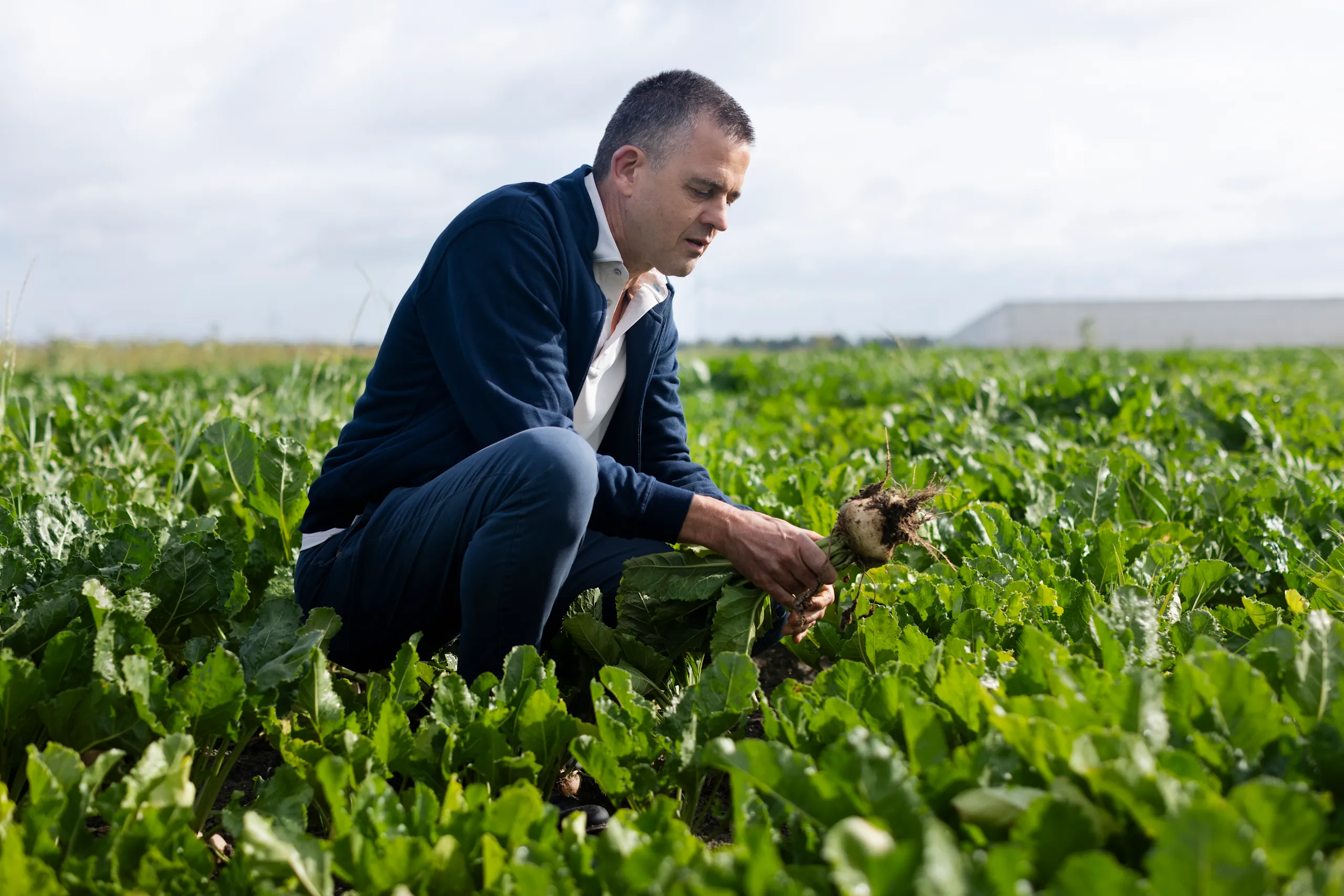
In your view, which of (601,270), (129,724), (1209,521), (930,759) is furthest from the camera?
(1209,521)

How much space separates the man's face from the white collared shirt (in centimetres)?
8

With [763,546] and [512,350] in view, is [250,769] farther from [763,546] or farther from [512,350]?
[763,546]

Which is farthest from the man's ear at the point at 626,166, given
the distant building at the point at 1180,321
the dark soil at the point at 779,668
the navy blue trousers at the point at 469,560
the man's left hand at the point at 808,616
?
the distant building at the point at 1180,321

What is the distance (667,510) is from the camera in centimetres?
250

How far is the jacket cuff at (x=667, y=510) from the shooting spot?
2502 mm

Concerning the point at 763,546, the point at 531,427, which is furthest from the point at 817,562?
the point at 531,427

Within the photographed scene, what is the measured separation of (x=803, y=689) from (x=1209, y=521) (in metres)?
2.37

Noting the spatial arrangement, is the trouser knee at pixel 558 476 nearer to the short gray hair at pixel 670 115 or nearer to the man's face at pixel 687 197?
the man's face at pixel 687 197

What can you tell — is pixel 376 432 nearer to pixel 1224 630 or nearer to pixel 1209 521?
pixel 1224 630

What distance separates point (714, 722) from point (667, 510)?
69 cm

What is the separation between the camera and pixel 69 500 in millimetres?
3064

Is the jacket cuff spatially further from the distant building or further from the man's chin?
the distant building

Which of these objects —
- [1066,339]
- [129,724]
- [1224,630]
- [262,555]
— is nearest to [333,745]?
[129,724]

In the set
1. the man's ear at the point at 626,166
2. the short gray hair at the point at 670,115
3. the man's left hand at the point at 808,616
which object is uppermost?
the short gray hair at the point at 670,115
